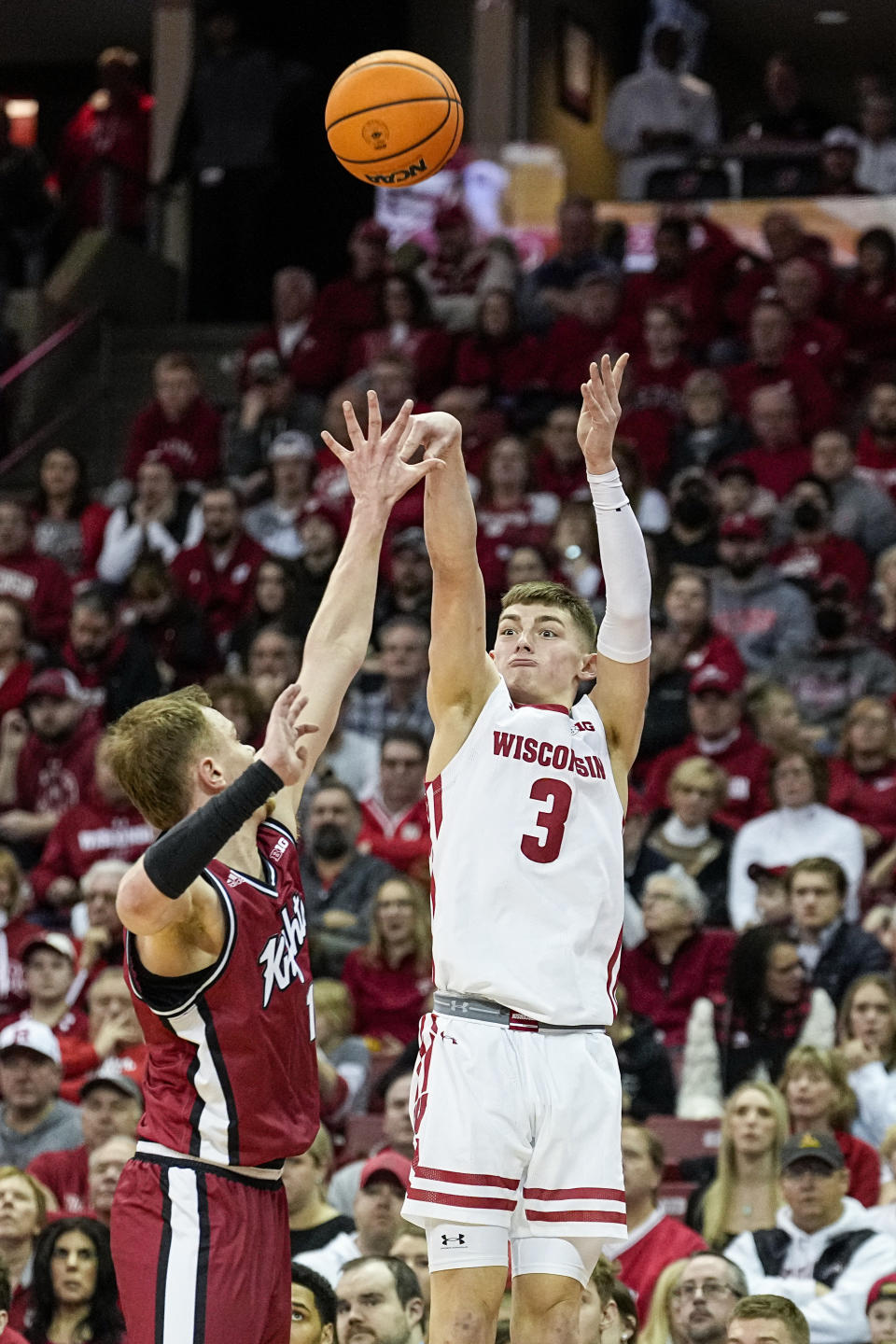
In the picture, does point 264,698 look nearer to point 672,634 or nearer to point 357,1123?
point 672,634

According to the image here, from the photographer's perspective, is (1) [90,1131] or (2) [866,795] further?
(2) [866,795]

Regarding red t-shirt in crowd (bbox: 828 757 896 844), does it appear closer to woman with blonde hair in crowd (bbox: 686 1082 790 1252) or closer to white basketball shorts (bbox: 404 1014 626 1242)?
woman with blonde hair in crowd (bbox: 686 1082 790 1252)

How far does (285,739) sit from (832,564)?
27.5 feet

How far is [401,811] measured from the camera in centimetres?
1119

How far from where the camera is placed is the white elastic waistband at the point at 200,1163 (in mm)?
4812

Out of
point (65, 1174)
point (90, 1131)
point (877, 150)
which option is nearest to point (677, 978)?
point (90, 1131)

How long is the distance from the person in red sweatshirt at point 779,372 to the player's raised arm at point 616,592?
8.40m

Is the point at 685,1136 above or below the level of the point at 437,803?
below

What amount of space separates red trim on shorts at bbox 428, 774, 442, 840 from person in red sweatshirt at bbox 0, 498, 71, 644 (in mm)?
8898

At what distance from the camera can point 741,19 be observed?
817 inches

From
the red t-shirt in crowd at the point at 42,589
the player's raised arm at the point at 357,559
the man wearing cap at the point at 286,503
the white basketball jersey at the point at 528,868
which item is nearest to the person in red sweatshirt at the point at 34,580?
the red t-shirt in crowd at the point at 42,589

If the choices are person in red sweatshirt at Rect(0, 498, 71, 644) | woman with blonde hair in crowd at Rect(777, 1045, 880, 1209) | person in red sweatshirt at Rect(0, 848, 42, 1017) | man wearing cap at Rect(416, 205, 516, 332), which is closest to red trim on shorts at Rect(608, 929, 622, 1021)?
woman with blonde hair in crowd at Rect(777, 1045, 880, 1209)

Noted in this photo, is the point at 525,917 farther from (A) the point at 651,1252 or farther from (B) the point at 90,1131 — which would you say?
(B) the point at 90,1131

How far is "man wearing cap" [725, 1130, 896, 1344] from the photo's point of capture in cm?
738
